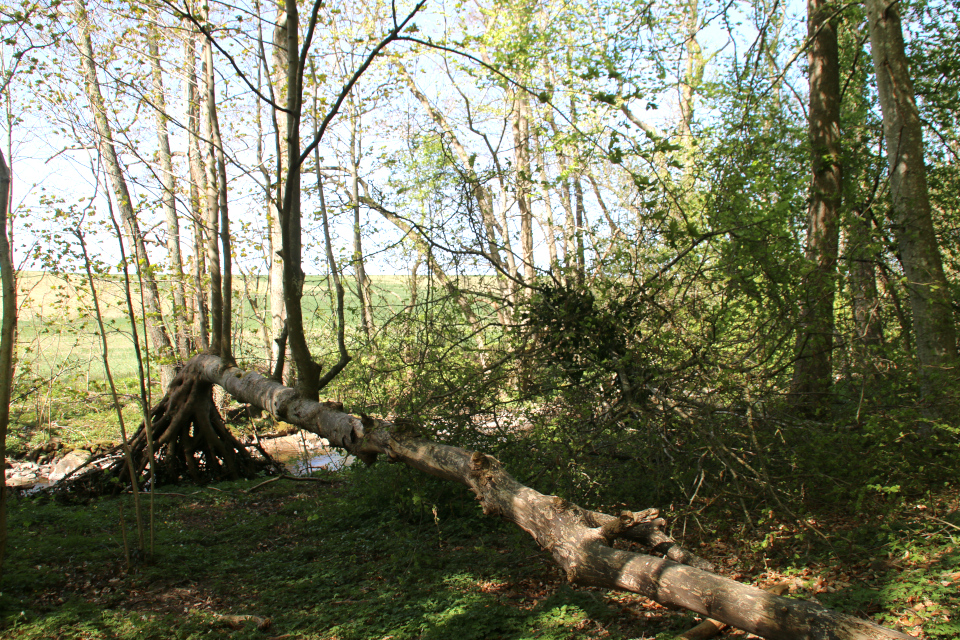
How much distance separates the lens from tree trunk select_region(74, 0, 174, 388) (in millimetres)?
6592

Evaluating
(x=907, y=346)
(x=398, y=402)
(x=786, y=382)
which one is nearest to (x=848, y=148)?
(x=907, y=346)

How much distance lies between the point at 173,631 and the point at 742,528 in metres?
3.47

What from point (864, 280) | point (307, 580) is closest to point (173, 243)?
point (307, 580)

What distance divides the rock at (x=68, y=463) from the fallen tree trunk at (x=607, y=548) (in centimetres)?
766

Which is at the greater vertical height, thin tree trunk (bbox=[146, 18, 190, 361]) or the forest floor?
thin tree trunk (bbox=[146, 18, 190, 361])

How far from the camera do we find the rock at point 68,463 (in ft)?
33.3

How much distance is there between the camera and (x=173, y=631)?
3410 mm

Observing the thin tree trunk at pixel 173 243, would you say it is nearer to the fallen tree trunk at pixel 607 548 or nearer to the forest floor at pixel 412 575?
the forest floor at pixel 412 575

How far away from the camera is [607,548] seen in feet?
9.53

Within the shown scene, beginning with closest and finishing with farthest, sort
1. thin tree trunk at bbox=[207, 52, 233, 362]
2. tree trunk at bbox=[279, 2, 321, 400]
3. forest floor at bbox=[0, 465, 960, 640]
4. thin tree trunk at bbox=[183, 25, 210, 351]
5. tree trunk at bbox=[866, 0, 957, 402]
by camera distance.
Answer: forest floor at bbox=[0, 465, 960, 640] → tree trunk at bbox=[279, 2, 321, 400] → tree trunk at bbox=[866, 0, 957, 402] → thin tree trunk at bbox=[207, 52, 233, 362] → thin tree trunk at bbox=[183, 25, 210, 351]

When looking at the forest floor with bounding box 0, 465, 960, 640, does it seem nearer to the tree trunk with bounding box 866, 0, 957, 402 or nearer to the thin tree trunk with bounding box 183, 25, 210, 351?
the tree trunk with bounding box 866, 0, 957, 402

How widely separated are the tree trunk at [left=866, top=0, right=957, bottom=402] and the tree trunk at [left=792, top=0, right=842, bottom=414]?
21.0 inches

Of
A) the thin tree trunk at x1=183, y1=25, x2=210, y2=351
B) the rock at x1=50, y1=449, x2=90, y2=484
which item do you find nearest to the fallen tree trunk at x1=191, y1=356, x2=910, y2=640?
the thin tree trunk at x1=183, y1=25, x2=210, y2=351

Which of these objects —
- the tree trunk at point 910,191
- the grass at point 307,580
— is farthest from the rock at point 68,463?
the tree trunk at point 910,191
